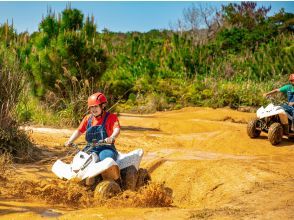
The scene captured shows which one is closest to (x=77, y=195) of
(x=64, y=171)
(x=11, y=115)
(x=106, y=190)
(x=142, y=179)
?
(x=106, y=190)

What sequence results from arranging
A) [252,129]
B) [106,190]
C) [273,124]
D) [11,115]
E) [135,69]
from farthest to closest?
[135,69] < [252,129] < [273,124] < [11,115] < [106,190]

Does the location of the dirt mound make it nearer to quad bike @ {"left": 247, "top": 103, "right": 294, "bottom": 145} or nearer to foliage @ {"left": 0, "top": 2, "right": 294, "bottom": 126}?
foliage @ {"left": 0, "top": 2, "right": 294, "bottom": 126}

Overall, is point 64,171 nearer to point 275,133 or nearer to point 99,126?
point 99,126

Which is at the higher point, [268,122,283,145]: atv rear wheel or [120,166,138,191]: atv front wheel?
[268,122,283,145]: atv rear wheel

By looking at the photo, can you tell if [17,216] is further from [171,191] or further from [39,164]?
[39,164]

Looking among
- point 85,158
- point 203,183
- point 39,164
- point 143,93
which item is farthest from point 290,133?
point 143,93

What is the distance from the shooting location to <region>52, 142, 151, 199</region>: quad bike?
725cm

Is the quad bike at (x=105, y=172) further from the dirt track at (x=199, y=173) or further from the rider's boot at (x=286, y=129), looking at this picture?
the rider's boot at (x=286, y=129)

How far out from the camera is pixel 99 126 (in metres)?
8.00

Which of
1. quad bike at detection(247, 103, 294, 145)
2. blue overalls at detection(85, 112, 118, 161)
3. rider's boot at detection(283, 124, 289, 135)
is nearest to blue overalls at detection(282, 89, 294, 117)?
quad bike at detection(247, 103, 294, 145)

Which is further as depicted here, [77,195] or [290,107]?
[290,107]

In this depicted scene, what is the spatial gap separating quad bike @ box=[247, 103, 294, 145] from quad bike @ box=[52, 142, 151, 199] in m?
5.04

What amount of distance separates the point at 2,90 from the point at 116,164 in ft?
11.1

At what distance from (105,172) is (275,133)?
19.2ft
